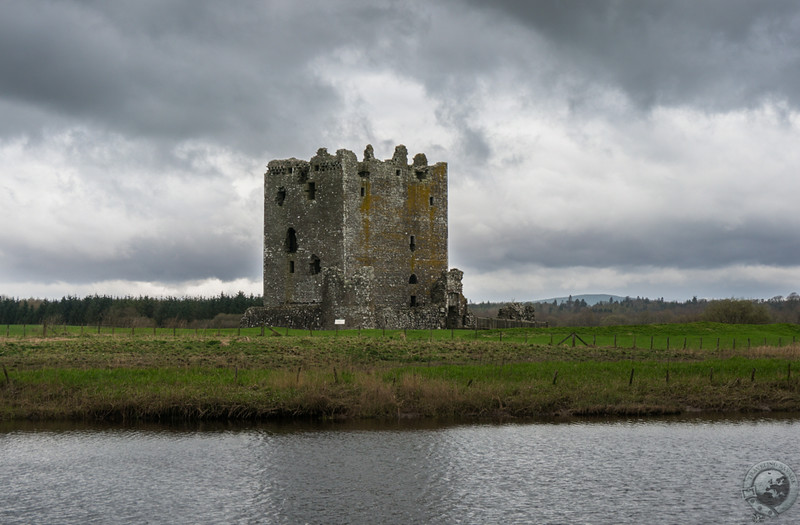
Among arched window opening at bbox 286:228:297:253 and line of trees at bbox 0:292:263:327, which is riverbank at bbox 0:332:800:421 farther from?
line of trees at bbox 0:292:263:327

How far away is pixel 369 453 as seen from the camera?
1942 cm

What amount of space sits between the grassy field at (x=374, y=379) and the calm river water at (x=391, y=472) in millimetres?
1471

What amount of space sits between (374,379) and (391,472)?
333 inches

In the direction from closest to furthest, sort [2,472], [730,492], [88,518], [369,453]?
[88,518] → [730,492] → [2,472] → [369,453]

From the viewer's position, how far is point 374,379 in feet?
85.7

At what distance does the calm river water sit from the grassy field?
147 cm

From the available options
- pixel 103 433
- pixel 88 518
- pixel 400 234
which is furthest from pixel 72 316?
pixel 88 518

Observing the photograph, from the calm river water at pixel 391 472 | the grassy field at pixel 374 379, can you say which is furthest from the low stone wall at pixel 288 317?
the calm river water at pixel 391 472

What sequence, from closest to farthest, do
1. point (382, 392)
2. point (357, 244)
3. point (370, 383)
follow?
point (382, 392) < point (370, 383) < point (357, 244)

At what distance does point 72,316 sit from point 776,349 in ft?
311

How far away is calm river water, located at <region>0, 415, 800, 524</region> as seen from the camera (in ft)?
48.7

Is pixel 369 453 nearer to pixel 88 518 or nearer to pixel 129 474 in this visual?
pixel 129 474

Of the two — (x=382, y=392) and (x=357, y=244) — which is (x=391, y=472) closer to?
(x=382, y=392)

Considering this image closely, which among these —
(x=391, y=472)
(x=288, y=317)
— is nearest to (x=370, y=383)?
(x=391, y=472)
